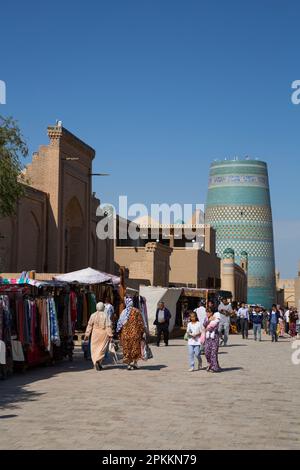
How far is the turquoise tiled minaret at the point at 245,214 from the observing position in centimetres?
6825

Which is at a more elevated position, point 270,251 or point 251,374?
point 270,251

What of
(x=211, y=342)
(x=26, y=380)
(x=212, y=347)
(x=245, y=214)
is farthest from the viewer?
(x=245, y=214)

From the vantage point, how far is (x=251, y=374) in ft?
44.0

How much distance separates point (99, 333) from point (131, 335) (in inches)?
24.3

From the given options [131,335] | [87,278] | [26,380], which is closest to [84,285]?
[87,278]

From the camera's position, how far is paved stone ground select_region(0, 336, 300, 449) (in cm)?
705

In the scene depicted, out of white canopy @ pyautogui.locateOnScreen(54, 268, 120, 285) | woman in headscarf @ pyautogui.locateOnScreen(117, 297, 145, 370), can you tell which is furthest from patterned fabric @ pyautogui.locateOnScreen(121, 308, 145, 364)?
white canopy @ pyautogui.locateOnScreen(54, 268, 120, 285)

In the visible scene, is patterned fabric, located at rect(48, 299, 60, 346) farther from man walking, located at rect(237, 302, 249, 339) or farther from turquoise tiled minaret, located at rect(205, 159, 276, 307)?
turquoise tiled minaret, located at rect(205, 159, 276, 307)

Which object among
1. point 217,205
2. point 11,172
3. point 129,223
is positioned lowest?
point 11,172

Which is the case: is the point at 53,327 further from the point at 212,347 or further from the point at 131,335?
the point at 212,347

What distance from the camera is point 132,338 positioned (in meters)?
13.9
